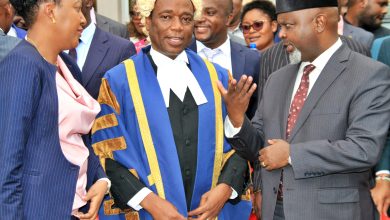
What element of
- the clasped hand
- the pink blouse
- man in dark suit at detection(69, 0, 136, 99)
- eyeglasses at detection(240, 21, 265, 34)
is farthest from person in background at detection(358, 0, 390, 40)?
the pink blouse

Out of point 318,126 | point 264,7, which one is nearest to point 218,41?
point 264,7

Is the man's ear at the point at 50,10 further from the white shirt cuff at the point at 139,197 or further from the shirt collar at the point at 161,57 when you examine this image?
the white shirt cuff at the point at 139,197

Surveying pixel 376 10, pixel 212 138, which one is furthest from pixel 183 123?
pixel 376 10

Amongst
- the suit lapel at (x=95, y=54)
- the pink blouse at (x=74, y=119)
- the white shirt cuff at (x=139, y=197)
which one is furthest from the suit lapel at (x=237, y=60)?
the pink blouse at (x=74, y=119)

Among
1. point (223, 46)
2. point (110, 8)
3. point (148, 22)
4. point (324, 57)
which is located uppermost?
point (148, 22)

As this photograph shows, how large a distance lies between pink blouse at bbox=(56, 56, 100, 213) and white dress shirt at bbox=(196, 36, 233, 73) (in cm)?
242

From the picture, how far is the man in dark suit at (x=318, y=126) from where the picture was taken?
3.71 m

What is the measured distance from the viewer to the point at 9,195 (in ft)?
10.00

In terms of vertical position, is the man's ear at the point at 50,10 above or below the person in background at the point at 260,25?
→ above

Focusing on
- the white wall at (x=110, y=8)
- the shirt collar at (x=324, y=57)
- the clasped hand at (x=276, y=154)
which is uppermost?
the shirt collar at (x=324, y=57)

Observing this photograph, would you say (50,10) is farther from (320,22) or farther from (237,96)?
(320,22)

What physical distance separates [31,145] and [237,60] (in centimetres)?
293

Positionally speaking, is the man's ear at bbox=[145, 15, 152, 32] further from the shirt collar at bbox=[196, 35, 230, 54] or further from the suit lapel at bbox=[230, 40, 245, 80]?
the shirt collar at bbox=[196, 35, 230, 54]

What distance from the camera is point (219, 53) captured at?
6062mm
